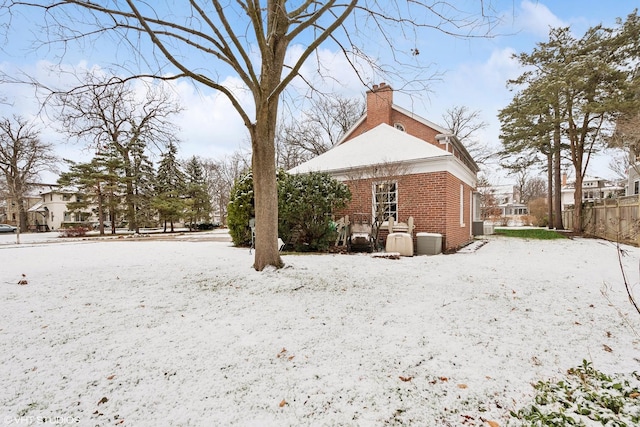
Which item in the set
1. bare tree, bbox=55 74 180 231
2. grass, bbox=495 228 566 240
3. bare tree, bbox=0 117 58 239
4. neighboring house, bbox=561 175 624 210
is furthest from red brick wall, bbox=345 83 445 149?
neighboring house, bbox=561 175 624 210

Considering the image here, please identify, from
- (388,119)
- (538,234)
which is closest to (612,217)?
(538,234)

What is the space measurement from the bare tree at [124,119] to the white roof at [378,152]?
5293mm

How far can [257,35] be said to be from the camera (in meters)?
4.80

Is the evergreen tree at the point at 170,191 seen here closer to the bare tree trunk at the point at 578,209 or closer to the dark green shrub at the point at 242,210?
the dark green shrub at the point at 242,210

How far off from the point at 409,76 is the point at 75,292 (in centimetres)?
683

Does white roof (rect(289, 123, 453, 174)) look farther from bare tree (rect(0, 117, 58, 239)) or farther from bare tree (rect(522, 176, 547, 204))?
bare tree (rect(522, 176, 547, 204))

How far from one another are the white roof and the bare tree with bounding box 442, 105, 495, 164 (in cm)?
1812

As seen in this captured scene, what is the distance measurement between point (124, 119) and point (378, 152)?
11683mm

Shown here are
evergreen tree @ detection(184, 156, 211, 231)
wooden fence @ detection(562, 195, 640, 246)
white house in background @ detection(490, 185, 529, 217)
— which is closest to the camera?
wooden fence @ detection(562, 195, 640, 246)

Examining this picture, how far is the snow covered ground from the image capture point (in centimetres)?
189

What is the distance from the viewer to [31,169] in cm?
2831

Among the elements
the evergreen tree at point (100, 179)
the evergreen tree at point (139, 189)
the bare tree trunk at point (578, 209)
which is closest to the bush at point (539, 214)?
the bare tree trunk at point (578, 209)

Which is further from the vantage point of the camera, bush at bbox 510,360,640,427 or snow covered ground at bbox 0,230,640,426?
snow covered ground at bbox 0,230,640,426

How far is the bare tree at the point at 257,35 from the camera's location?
4.70 m
